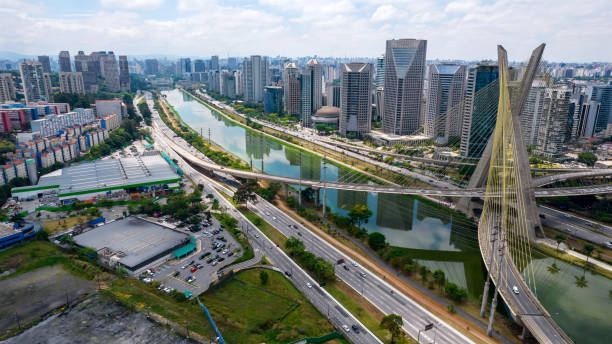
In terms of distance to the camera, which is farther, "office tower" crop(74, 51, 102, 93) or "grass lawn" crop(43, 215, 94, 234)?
"office tower" crop(74, 51, 102, 93)

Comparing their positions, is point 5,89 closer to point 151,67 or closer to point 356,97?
point 356,97

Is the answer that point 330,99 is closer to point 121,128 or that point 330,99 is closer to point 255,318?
point 121,128

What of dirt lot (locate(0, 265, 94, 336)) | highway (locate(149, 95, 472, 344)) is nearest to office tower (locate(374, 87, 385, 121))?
highway (locate(149, 95, 472, 344))

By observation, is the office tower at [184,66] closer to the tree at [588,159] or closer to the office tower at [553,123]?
the office tower at [553,123]

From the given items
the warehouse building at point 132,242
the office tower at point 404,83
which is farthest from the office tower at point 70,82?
the office tower at point 404,83

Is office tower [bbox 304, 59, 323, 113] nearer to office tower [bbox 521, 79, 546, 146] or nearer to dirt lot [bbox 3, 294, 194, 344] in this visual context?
office tower [bbox 521, 79, 546, 146]
